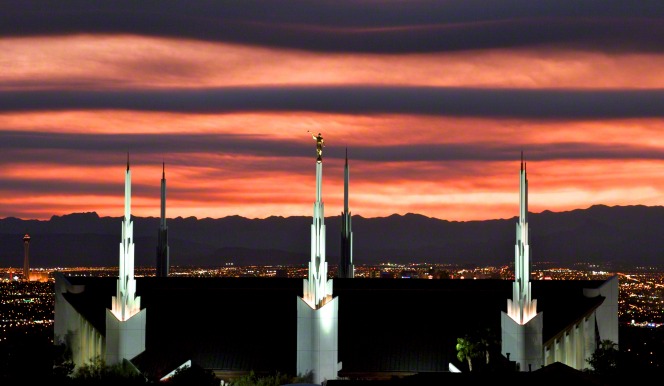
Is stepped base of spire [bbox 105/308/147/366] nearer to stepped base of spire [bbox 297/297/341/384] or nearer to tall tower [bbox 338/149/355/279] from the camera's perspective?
stepped base of spire [bbox 297/297/341/384]

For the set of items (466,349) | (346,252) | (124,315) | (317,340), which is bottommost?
(466,349)

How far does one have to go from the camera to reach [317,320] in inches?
A: 3127

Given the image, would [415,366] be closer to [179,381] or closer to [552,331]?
[552,331]

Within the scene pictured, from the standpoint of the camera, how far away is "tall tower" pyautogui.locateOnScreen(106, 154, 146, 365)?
79625 mm

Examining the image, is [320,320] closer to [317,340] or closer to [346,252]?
[317,340]

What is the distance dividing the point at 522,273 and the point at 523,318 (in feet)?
8.17

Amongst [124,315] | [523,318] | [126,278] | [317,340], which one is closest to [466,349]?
[523,318]

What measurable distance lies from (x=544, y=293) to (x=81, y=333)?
92.2 feet

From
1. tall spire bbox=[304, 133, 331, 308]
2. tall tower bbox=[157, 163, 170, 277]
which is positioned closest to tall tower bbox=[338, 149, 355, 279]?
tall tower bbox=[157, 163, 170, 277]

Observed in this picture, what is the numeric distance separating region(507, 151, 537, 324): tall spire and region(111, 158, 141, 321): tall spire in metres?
20.4

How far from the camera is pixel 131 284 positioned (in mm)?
80250

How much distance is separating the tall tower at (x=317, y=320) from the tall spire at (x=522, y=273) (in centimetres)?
973

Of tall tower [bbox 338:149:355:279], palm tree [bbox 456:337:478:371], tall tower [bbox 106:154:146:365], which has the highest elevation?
tall tower [bbox 338:149:355:279]

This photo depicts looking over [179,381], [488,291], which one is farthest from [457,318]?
[179,381]
